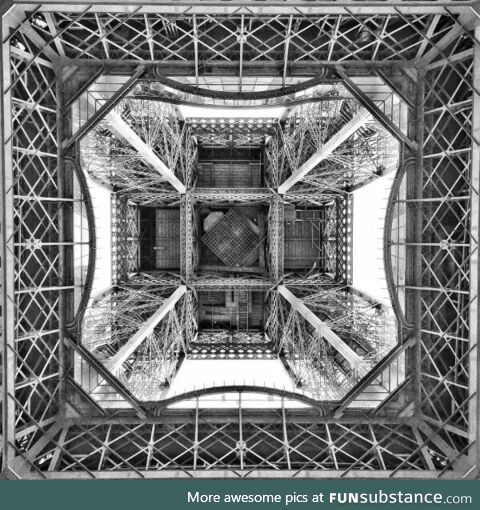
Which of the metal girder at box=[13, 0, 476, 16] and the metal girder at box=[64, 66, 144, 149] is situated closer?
the metal girder at box=[13, 0, 476, 16]

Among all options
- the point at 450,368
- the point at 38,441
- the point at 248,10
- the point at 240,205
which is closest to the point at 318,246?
the point at 240,205

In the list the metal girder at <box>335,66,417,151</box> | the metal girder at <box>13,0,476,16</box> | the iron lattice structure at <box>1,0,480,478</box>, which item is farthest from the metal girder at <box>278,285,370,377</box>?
the metal girder at <box>13,0,476,16</box>

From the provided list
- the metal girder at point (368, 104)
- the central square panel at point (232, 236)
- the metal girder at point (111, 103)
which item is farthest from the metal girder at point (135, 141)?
the metal girder at point (368, 104)

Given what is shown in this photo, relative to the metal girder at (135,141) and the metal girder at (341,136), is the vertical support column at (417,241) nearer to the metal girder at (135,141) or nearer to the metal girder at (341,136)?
the metal girder at (341,136)

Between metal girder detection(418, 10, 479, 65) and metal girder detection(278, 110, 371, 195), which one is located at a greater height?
metal girder detection(418, 10, 479, 65)

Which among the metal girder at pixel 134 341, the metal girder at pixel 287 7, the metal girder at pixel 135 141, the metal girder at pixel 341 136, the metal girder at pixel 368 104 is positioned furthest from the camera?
the metal girder at pixel 134 341

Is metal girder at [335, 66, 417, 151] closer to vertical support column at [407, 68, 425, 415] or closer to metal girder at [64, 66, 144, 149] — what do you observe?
vertical support column at [407, 68, 425, 415]

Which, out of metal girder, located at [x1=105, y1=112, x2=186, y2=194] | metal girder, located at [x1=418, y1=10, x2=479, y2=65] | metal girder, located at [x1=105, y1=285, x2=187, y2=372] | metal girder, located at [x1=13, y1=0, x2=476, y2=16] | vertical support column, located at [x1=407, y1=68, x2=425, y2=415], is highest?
metal girder, located at [x1=13, y1=0, x2=476, y2=16]

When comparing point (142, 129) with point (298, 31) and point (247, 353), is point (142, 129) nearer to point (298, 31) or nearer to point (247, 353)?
point (298, 31)
